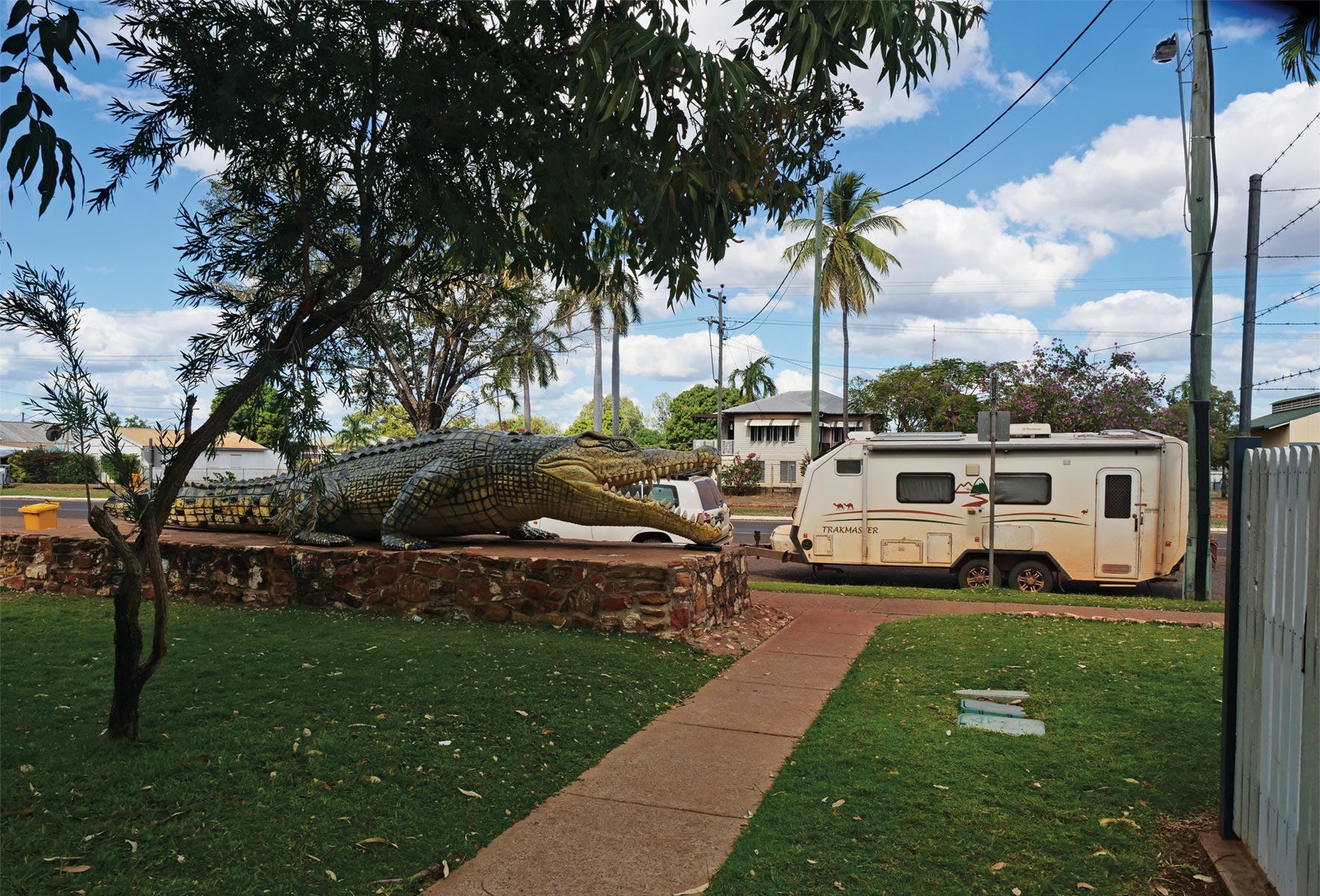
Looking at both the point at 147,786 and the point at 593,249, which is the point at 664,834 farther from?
the point at 593,249

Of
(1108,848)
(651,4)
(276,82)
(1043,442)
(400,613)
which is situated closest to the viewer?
(1108,848)

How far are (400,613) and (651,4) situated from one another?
21.7 ft

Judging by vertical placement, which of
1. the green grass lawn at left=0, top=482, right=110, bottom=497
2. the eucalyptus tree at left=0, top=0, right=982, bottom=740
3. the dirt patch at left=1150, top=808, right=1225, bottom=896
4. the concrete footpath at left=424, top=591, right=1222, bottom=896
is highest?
the eucalyptus tree at left=0, top=0, right=982, bottom=740

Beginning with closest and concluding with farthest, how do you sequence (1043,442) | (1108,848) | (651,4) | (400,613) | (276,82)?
(1108,848) → (651,4) → (276,82) → (400,613) → (1043,442)

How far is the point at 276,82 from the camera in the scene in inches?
214

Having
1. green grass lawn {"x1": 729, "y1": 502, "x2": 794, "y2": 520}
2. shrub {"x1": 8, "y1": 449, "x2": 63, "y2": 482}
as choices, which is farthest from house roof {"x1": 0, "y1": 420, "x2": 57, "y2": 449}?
green grass lawn {"x1": 729, "y1": 502, "x2": 794, "y2": 520}

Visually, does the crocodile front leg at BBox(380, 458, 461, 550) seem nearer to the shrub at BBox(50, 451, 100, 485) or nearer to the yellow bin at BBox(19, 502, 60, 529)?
the shrub at BBox(50, 451, 100, 485)

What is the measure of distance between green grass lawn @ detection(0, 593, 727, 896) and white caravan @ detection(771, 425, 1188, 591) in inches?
312

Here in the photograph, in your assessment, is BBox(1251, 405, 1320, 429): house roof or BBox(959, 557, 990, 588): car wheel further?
BBox(1251, 405, 1320, 429): house roof

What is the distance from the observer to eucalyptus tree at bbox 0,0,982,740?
181 inches

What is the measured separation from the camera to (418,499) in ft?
29.9

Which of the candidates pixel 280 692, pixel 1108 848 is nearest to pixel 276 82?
pixel 280 692

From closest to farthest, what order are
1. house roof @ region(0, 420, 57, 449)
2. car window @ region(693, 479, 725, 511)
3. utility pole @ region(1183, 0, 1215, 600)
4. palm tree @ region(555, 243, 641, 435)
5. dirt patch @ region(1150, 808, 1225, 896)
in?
dirt patch @ region(1150, 808, 1225, 896) → utility pole @ region(1183, 0, 1215, 600) → car window @ region(693, 479, 725, 511) → palm tree @ region(555, 243, 641, 435) → house roof @ region(0, 420, 57, 449)

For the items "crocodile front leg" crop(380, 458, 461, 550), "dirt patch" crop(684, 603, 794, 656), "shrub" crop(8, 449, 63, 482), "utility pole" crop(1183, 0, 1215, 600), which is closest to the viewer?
"dirt patch" crop(684, 603, 794, 656)
